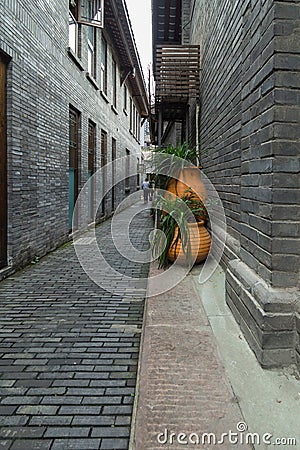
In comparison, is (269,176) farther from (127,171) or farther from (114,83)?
(127,171)

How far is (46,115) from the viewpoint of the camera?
5145 mm

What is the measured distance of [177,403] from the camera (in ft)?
5.20

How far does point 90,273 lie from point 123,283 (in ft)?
2.01

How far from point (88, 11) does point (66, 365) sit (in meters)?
7.20

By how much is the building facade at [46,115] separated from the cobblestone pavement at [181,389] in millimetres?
2346

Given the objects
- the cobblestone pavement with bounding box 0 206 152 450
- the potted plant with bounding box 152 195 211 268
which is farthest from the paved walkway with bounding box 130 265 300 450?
the potted plant with bounding box 152 195 211 268

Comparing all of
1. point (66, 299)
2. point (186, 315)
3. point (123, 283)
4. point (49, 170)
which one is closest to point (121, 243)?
point (49, 170)

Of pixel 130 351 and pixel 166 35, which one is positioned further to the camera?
pixel 166 35

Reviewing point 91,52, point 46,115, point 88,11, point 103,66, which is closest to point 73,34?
point 88,11

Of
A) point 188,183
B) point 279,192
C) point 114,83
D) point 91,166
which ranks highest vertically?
point 114,83

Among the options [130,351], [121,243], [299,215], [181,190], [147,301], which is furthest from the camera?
[121,243]

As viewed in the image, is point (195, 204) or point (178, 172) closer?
point (195, 204)

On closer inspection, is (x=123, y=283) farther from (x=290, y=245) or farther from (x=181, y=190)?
(x=290, y=245)

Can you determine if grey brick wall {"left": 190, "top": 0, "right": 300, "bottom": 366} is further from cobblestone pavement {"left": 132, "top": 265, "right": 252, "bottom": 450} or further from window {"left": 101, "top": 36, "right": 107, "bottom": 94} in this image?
window {"left": 101, "top": 36, "right": 107, "bottom": 94}
